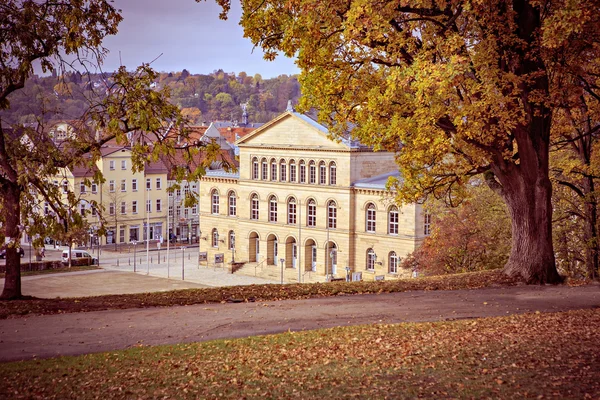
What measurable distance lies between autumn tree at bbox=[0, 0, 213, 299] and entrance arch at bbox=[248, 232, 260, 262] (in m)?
58.1

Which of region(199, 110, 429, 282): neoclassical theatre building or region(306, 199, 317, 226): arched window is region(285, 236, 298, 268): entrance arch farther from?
region(306, 199, 317, 226): arched window

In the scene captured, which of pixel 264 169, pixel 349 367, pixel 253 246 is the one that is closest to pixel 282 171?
pixel 264 169

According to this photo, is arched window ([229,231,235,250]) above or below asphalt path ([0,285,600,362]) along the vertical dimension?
above

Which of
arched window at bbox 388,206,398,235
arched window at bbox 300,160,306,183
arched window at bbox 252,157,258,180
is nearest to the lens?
arched window at bbox 388,206,398,235

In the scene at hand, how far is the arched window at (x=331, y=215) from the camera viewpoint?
232ft

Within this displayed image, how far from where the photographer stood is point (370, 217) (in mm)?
68500

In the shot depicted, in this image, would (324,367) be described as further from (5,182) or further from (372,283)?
(372,283)

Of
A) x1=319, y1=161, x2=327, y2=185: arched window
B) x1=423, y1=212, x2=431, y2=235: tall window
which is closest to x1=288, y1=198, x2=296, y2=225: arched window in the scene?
x1=319, y1=161, x2=327, y2=185: arched window

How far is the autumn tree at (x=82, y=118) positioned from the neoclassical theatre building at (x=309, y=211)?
153ft

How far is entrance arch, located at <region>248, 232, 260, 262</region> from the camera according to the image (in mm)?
77250

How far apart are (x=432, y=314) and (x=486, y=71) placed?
610cm

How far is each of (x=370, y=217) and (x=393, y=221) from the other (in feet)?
8.31

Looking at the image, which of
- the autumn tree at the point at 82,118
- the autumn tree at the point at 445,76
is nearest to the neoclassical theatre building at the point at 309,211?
the autumn tree at the point at 445,76

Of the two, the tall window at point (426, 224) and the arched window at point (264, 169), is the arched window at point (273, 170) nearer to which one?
the arched window at point (264, 169)
